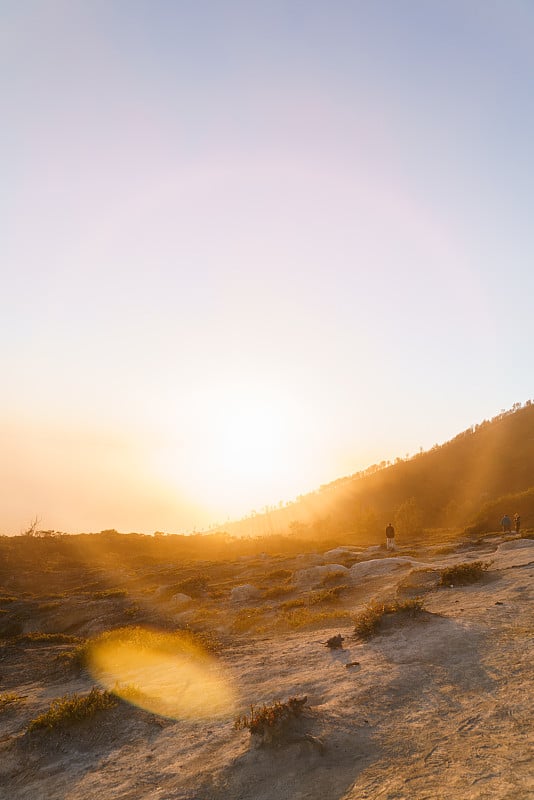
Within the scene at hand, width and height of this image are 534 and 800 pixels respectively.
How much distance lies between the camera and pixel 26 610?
29.0 m

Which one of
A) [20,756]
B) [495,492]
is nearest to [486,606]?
[20,756]

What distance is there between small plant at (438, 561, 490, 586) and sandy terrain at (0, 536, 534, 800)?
324 centimetres

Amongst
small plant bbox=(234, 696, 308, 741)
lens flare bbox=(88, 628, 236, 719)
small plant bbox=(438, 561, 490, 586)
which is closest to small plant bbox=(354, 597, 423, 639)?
lens flare bbox=(88, 628, 236, 719)

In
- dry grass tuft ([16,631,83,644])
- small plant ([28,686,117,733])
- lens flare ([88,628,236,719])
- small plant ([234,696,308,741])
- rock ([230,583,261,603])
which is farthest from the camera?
rock ([230,583,261,603])

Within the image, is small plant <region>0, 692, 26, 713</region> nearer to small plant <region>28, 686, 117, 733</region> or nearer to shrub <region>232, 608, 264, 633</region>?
small plant <region>28, 686, 117, 733</region>

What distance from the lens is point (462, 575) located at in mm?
17766

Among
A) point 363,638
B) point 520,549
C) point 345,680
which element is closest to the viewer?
point 345,680

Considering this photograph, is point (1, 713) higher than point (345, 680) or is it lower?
higher

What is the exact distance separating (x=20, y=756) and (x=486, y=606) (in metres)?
12.6

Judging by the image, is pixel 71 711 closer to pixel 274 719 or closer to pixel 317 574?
pixel 274 719

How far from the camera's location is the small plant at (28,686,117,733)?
9.81 metres

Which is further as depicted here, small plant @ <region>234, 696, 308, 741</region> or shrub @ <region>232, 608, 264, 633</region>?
shrub @ <region>232, 608, 264, 633</region>

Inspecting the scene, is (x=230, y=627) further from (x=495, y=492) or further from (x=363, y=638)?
(x=495, y=492)

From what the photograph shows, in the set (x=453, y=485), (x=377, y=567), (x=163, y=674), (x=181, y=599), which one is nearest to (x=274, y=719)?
(x=163, y=674)
